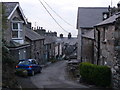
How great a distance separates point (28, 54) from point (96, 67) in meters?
17.2

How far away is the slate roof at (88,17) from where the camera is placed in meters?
41.6

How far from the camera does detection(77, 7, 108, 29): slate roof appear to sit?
41.6 meters

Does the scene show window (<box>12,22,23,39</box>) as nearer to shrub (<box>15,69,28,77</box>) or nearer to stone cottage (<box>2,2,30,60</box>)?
stone cottage (<box>2,2,30,60</box>)

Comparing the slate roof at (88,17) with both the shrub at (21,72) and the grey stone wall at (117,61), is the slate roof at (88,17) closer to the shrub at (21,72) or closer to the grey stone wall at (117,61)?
the shrub at (21,72)

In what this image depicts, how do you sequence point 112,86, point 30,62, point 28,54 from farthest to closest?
point 28,54, point 30,62, point 112,86

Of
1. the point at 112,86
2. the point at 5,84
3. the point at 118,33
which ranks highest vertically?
the point at 118,33

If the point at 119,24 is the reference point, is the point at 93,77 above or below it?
below

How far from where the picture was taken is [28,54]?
103 ft

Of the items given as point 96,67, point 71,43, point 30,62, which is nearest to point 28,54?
point 30,62

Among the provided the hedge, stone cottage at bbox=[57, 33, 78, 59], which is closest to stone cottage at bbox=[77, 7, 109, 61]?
the hedge

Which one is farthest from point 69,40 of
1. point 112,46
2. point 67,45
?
point 112,46

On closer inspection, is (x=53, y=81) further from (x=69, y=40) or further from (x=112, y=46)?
(x=69, y=40)

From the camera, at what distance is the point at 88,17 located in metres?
43.1

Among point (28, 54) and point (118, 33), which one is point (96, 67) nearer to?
point (118, 33)
